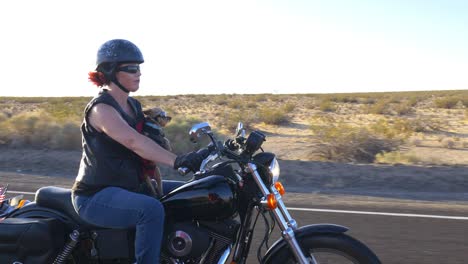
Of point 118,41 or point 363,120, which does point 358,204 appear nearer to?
point 118,41

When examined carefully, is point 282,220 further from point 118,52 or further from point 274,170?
point 118,52

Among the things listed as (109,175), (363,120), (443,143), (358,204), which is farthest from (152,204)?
(363,120)

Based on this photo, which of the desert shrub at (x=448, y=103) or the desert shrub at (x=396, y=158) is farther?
the desert shrub at (x=448, y=103)

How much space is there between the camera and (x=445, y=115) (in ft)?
117

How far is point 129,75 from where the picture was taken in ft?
13.2

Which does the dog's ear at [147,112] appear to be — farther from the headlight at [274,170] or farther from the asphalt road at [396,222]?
the asphalt road at [396,222]

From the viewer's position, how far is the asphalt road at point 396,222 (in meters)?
6.39

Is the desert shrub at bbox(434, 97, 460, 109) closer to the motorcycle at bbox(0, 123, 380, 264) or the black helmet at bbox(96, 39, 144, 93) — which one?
the motorcycle at bbox(0, 123, 380, 264)

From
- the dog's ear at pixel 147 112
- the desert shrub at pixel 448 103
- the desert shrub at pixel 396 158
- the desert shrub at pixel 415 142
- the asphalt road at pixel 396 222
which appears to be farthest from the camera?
the desert shrub at pixel 448 103

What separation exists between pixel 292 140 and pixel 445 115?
17425 millimetres

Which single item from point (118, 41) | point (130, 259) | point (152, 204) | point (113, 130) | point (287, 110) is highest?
point (118, 41)

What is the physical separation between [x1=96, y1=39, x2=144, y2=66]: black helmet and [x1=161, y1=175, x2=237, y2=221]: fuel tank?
0.91 metres

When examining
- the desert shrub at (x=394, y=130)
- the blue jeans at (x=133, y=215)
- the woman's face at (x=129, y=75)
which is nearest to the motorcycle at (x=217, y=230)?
the blue jeans at (x=133, y=215)

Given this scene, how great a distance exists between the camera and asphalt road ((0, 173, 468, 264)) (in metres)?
6.39
